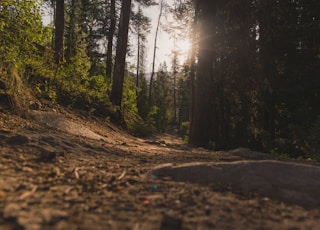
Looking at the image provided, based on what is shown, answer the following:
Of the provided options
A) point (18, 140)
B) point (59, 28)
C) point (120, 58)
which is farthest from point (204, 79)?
point (18, 140)

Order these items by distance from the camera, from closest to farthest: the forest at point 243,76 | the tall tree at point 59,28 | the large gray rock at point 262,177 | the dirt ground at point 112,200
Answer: the dirt ground at point 112,200, the large gray rock at point 262,177, the forest at point 243,76, the tall tree at point 59,28

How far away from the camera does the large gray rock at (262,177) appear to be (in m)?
2.56

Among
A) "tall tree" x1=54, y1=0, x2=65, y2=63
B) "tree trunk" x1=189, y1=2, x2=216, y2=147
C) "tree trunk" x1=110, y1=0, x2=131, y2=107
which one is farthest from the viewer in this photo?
"tree trunk" x1=110, y1=0, x2=131, y2=107

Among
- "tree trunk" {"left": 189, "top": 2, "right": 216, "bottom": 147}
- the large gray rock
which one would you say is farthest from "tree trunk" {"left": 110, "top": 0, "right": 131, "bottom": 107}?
the large gray rock

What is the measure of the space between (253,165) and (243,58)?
7.32m

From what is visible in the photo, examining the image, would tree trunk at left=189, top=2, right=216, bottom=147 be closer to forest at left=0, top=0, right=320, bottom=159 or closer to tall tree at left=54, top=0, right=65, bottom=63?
forest at left=0, top=0, right=320, bottom=159

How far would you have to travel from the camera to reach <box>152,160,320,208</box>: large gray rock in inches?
101

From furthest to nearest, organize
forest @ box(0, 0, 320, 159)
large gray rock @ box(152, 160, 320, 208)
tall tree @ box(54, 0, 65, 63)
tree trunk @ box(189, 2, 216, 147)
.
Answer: tall tree @ box(54, 0, 65, 63), tree trunk @ box(189, 2, 216, 147), forest @ box(0, 0, 320, 159), large gray rock @ box(152, 160, 320, 208)

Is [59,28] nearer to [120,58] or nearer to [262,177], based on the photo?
[120,58]

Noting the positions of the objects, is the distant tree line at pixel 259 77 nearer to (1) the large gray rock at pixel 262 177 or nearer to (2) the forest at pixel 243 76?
(2) the forest at pixel 243 76

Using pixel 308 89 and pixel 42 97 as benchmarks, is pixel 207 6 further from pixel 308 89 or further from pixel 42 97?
pixel 42 97

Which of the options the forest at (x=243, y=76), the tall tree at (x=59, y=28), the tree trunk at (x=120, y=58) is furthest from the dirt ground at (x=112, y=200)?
the tree trunk at (x=120, y=58)

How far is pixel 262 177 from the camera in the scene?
9.25 ft

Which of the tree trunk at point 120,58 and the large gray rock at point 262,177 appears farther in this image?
the tree trunk at point 120,58
